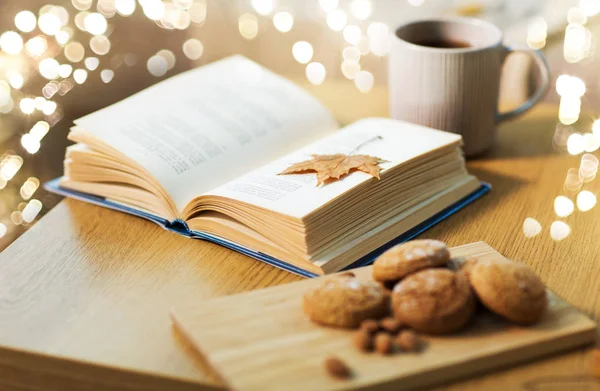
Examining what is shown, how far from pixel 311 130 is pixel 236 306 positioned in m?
0.44

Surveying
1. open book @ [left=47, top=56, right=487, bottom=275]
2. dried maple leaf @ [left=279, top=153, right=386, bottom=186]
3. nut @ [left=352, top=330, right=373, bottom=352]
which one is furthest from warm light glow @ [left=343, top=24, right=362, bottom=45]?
nut @ [left=352, top=330, right=373, bottom=352]

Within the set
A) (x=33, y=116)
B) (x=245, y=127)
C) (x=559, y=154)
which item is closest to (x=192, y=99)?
(x=245, y=127)

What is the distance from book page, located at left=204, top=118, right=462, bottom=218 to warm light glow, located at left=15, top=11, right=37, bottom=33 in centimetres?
127

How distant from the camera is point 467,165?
41.3 inches

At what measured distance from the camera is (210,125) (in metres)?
1.00

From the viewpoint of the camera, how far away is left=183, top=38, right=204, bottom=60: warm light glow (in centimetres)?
199

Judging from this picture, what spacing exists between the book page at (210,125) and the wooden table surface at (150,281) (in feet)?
0.29

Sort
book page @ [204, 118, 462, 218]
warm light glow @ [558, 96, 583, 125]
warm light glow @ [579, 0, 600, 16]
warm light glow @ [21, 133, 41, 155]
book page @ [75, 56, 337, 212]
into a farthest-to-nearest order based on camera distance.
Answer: warm light glow @ [21, 133, 41, 155] < warm light glow @ [579, 0, 600, 16] < warm light glow @ [558, 96, 583, 125] < book page @ [75, 56, 337, 212] < book page @ [204, 118, 462, 218]

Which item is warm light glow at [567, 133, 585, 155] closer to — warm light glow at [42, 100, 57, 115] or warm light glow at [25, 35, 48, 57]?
warm light glow at [25, 35, 48, 57]

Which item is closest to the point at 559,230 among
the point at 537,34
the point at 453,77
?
the point at 453,77

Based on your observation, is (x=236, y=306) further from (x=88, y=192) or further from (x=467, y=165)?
(x=467, y=165)

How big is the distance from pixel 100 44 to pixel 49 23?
0.15 meters

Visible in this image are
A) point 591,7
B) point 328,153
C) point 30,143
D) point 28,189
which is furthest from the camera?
point 30,143

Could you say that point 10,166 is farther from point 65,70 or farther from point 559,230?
point 559,230
